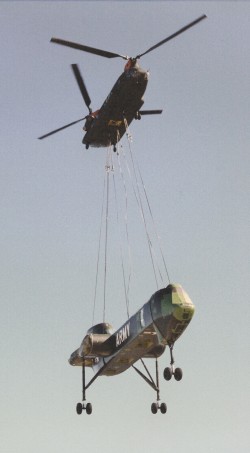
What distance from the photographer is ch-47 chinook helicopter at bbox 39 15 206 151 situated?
30.3 m

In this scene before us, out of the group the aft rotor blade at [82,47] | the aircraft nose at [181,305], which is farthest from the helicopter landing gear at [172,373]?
the aft rotor blade at [82,47]

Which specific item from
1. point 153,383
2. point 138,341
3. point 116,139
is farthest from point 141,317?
point 116,139

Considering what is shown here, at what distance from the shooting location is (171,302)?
24.4 meters

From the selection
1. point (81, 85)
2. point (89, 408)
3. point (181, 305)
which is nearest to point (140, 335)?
point (181, 305)

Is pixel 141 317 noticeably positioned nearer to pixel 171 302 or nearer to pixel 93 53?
pixel 171 302

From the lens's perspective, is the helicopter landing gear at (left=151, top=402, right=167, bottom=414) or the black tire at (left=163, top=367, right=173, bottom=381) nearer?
the black tire at (left=163, top=367, right=173, bottom=381)

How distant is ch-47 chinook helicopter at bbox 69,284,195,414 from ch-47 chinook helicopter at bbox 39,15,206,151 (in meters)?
11.1

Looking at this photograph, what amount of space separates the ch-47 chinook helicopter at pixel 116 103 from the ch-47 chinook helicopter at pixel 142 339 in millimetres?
11144

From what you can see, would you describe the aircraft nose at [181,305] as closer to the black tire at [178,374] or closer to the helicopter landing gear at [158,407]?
the black tire at [178,374]

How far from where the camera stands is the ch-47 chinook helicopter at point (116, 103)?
1195 inches

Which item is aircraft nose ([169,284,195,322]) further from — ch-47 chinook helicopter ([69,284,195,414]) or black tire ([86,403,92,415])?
black tire ([86,403,92,415])

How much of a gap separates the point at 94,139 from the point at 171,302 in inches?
589

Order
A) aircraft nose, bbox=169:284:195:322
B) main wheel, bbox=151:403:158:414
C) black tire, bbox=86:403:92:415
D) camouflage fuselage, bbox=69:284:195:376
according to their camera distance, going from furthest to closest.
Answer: black tire, bbox=86:403:92:415 → main wheel, bbox=151:403:158:414 → camouflage fuselage, bbox=69:284:195:376 → aircraft nose, bbox=169:284:195:322

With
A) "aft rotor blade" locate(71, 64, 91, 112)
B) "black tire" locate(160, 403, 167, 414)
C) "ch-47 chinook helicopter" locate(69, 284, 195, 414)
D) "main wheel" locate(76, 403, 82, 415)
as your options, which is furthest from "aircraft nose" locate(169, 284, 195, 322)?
"aft rotor blade" locate(71, 64, 91, 112)
